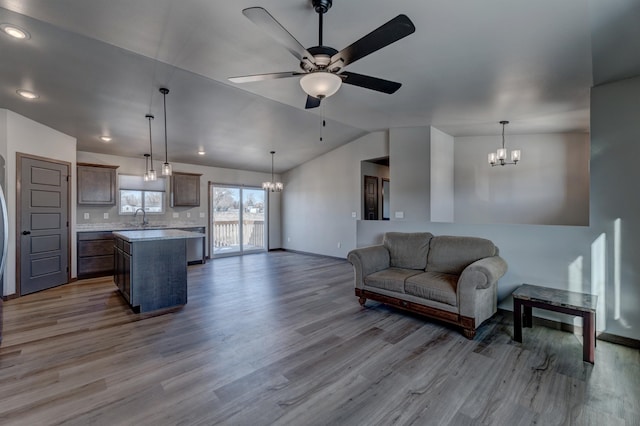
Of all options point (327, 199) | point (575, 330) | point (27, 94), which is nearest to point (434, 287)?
point (575, 330)

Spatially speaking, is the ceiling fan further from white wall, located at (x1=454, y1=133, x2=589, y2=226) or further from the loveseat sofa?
white wall, located at (x1=454, y1=133, x2=589, y2=226)

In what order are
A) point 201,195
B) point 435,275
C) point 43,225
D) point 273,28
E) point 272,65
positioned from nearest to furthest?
point 273,28
point 272,65
point 435,275
point 43,225
point 201,195

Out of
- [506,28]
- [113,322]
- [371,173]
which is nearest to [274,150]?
[371,173]

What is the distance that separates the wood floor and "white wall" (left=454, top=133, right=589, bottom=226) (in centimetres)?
286

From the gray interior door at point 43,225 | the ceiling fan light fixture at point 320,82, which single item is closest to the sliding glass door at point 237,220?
the gray interior door at point 43,225

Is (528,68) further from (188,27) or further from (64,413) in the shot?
(64,413)

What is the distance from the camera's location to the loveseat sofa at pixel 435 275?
278 centimetres

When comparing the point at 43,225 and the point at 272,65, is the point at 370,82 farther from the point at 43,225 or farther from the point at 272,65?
the point at 43,225

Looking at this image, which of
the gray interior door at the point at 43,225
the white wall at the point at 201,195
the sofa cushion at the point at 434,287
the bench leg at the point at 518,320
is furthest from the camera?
the white wall at the point at 201,195

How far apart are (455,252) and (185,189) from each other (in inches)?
238

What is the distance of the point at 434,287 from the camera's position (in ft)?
9.89

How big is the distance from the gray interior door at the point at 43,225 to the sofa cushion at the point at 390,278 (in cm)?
500

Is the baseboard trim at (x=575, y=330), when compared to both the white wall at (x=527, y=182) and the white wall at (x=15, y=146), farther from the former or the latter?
the white wall at (x=15, y=146)

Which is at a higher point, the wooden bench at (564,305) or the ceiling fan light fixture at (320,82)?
the ceiling fan light fixture at (320,82)
